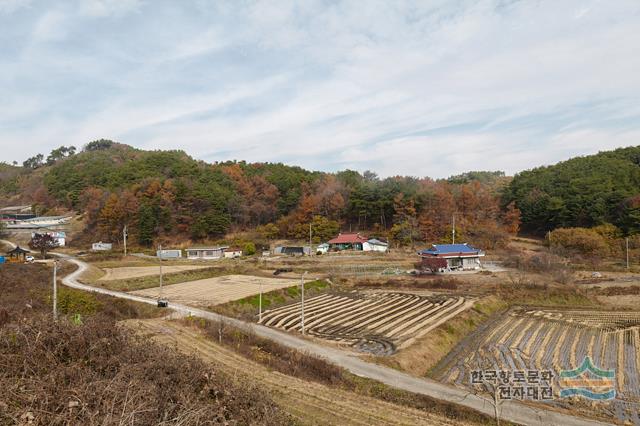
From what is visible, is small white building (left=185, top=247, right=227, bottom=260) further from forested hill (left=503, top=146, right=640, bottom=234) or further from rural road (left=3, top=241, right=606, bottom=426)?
forested hill (left=503, top=146, right=640, bottom=234)

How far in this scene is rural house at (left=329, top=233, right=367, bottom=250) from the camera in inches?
2040

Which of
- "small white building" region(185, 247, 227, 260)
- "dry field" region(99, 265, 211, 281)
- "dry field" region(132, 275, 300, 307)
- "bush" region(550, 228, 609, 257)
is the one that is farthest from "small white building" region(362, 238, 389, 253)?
"dry field" region(99, 265, 211, 281)

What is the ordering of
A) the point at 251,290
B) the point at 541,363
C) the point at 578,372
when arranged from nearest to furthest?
the point at 578,372 < the point at 541,363 < the point at 251,290

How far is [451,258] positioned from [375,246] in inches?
520

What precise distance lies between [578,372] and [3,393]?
1760 centimetres

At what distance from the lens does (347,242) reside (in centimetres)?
5241

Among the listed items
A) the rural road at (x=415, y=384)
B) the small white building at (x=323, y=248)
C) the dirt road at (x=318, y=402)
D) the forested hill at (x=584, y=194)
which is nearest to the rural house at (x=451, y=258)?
the small white building at (x=323, y=248)

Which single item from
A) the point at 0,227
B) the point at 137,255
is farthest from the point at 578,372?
the point at 0,227

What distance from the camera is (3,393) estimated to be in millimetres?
4957

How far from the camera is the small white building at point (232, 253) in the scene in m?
51.2

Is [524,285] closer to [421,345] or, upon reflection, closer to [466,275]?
[466,275]

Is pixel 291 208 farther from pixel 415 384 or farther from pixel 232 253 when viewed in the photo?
pixel 415 384

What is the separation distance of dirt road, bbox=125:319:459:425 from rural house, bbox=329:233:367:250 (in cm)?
3736

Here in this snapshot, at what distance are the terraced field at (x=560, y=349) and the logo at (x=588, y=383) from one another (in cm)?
23
